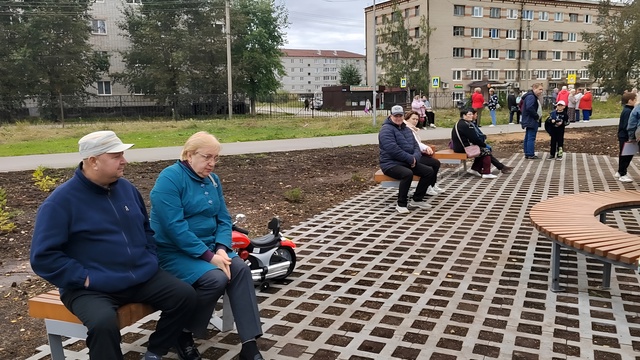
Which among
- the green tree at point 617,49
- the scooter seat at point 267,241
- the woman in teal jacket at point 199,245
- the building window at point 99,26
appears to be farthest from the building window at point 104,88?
the woman in teal jacket at point 199,245

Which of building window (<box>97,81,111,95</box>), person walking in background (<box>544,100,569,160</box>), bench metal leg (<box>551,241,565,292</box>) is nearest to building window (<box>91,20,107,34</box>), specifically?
building window (<box>97,81,111,95</box>)

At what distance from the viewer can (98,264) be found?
286 cm

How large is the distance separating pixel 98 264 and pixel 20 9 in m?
42.5

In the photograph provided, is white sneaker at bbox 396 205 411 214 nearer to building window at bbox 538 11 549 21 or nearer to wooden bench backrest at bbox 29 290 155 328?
wooden bench backrest at bbox 29 290 155 328

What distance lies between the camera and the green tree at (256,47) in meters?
40.9

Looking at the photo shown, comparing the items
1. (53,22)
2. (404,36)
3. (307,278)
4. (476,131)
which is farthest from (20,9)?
(307,278)

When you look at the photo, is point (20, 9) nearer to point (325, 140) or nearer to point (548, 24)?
point (325, 140)

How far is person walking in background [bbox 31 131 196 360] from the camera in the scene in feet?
8.84

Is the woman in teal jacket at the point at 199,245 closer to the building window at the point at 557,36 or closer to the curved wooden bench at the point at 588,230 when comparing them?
the curved wooden bench at the point at 588,230

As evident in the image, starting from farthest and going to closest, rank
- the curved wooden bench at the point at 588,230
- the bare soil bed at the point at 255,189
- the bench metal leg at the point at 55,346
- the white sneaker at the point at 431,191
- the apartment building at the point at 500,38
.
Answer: the apartment building at the point at 500,38 → the white sneaker at the point at 431,191 → the bare soil bed at the point at 255,189 → the curved wooden bench at the point at 588,230 → the bench metal leg at the point at 55,346

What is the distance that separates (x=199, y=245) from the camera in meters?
3.31

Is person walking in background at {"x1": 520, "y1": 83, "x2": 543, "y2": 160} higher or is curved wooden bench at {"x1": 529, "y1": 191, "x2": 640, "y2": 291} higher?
person walking in background at {"x1": 520, "y1": 83, "x2": 543, "y2": 160}

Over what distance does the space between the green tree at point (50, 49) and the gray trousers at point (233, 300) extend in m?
36.1

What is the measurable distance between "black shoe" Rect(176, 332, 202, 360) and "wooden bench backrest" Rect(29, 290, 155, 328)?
360 mm
